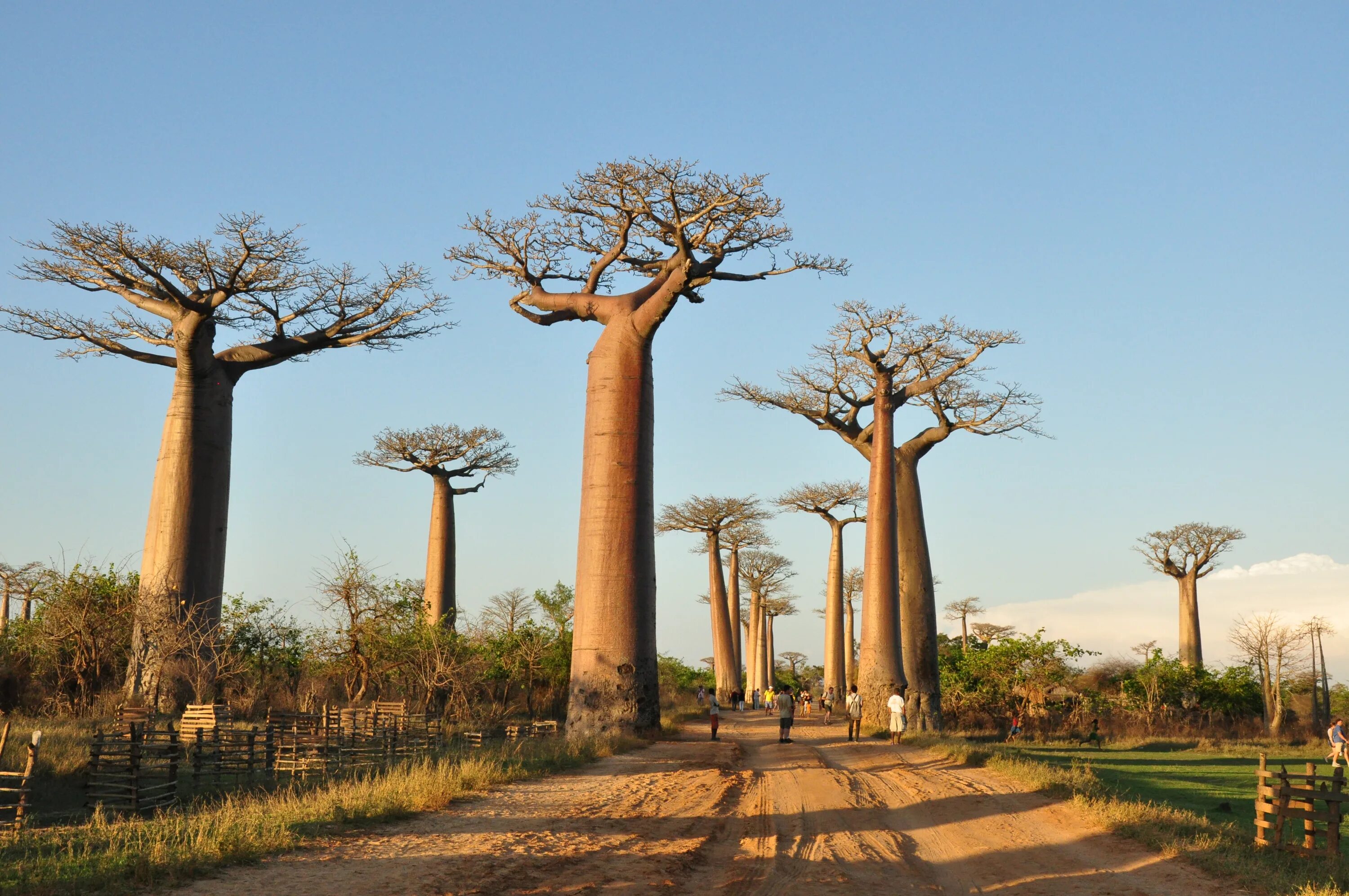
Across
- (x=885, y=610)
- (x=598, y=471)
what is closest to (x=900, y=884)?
(x=598, y=471)

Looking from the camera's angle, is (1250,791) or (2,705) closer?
(1250,791)

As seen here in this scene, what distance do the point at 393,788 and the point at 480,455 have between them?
24.0 metres

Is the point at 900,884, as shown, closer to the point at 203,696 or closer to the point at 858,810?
the point at 858,810

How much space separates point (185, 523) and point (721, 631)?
25.5 meters

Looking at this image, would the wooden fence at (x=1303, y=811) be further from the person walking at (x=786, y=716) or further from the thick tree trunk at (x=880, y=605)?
the thick tree trunk at (x=880, y=605)

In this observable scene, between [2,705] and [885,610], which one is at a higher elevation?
[885,610]

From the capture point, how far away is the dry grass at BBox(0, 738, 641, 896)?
5.77 metres

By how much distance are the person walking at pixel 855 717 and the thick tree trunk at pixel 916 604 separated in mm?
2810

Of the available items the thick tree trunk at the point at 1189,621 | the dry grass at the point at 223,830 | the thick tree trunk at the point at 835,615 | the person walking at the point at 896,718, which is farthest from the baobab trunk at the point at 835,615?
the dry grass at the point at 223,830

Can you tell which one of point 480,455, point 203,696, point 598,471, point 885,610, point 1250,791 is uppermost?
point 480,455

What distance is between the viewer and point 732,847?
7.71 meters

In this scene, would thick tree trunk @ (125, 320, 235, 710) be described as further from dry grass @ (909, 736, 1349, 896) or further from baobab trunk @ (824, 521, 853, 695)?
baobab trunk @ (824, 521, 853, 695)

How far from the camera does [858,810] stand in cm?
943

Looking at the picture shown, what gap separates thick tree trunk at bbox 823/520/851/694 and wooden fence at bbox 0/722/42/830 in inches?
1127
